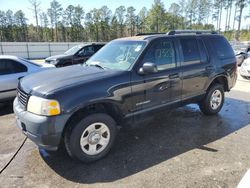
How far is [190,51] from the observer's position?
461cm

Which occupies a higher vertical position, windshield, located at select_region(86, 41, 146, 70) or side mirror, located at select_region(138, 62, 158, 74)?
windshield, located at select_region(86, 41, 146, 70)

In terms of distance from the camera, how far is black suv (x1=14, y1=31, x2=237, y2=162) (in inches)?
118

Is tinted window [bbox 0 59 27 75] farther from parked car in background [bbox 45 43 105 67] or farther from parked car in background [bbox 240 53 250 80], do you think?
parked car in background [bbox 240 53 250 80]

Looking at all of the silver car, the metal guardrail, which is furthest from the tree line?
the silver car

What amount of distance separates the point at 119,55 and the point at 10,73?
3.47m

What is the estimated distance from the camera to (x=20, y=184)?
2.94 meters

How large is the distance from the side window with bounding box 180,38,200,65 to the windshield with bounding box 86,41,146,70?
0.99 metres

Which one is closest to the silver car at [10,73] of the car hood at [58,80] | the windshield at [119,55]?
the car hood at [58,80]

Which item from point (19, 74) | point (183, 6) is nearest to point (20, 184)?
point (19, 74)

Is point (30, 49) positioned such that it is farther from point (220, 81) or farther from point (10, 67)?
point (220, 81)

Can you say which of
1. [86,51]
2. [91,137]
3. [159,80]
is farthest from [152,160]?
[86,51]

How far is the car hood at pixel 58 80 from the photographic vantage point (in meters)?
3.09

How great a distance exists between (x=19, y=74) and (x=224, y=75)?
529 centimetres

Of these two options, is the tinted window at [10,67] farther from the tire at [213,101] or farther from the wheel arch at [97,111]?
the tire at [213,101]
